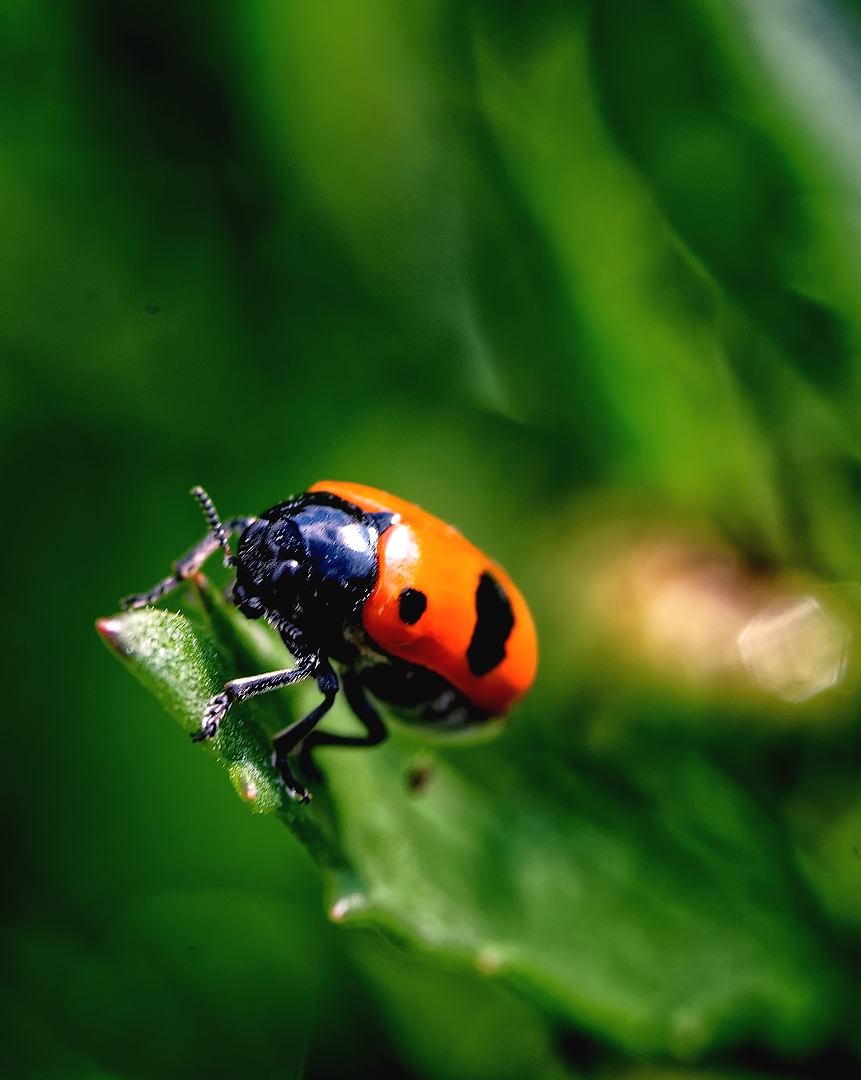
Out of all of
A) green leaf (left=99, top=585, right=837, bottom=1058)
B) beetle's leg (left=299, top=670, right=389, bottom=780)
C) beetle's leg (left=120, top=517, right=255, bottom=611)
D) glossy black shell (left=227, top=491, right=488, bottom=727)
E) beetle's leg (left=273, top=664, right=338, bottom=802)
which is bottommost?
green leaf (left=99, top=585, right=837, bottom=1058)

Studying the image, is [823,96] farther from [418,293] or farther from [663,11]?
[418,293]

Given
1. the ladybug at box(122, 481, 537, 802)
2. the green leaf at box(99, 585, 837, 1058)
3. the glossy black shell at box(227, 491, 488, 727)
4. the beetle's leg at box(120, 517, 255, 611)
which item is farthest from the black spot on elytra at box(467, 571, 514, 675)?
the beetle's leg at box(120, 517, 255, 611)

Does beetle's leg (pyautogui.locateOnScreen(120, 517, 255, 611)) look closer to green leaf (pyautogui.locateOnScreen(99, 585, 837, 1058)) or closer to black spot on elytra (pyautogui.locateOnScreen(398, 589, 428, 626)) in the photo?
green leaf (pyautogui.locateOnScreen(99, 585, 837, 1058))

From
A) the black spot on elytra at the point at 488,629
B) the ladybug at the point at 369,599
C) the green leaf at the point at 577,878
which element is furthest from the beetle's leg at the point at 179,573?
the black spot on elytra at the point at 488,629

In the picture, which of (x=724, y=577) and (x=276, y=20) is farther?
(x=276, y=20)

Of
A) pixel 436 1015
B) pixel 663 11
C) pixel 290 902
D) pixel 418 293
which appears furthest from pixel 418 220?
pixel 436 1015

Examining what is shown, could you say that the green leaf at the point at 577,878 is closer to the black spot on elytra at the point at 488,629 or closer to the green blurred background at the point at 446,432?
the green blurred background at the point at 446,432
